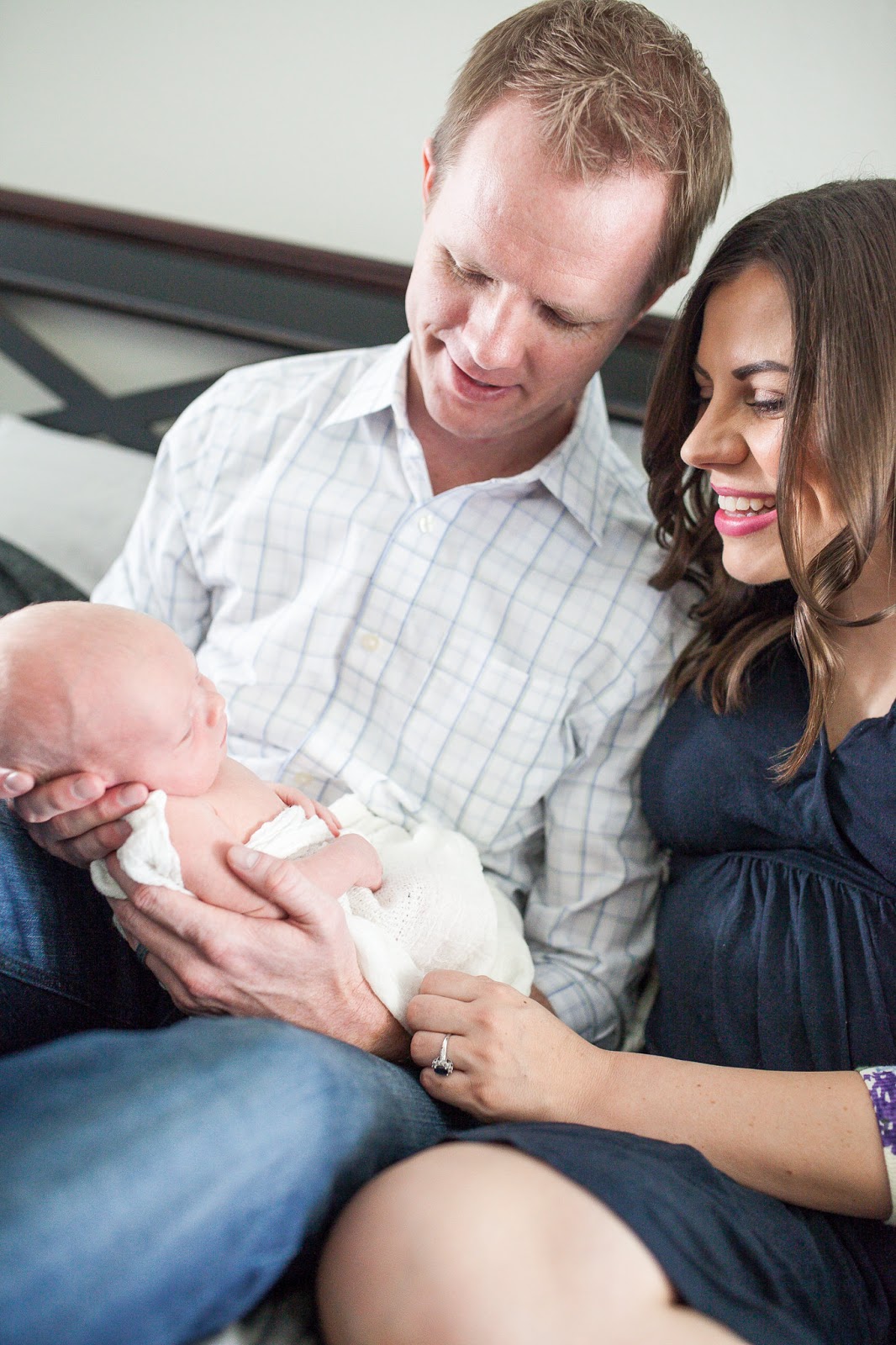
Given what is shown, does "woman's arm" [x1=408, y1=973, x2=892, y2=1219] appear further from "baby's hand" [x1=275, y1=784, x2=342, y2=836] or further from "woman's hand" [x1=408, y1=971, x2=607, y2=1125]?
"baby's hand" [x1=275, y1=784, x2=342, y2=836]

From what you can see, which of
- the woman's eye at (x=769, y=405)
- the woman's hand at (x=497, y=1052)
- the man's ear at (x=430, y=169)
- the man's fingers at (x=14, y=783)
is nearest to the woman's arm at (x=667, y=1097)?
the woman's hand at (x=497, y=1052)

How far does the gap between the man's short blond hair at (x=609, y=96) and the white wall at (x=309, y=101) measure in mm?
532

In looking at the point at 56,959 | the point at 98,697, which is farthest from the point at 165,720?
the point at 56,959

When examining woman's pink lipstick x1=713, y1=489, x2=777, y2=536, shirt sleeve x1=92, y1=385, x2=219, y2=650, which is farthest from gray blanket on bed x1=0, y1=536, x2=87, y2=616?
woman's pink lipstick x1=713, y1=489, x2=777, y2=536

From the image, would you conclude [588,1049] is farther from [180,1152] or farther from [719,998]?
[180,1152]

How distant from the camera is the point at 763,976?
3.62 ft

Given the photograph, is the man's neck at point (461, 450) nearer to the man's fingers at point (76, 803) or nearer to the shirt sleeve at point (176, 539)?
the shirt sleeve at point (176, 539)

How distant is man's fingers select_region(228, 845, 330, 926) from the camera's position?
3.09 feet

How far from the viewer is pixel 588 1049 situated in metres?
1.04

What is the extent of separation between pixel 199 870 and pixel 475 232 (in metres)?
0.76

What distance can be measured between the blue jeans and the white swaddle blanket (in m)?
0.13

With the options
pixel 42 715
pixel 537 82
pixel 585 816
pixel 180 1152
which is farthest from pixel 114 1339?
pixel 537 82

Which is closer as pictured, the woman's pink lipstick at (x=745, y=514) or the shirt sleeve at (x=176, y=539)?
the woman's pink lipstick at (x=745, y=514)

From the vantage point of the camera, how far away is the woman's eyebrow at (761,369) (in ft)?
3.56
